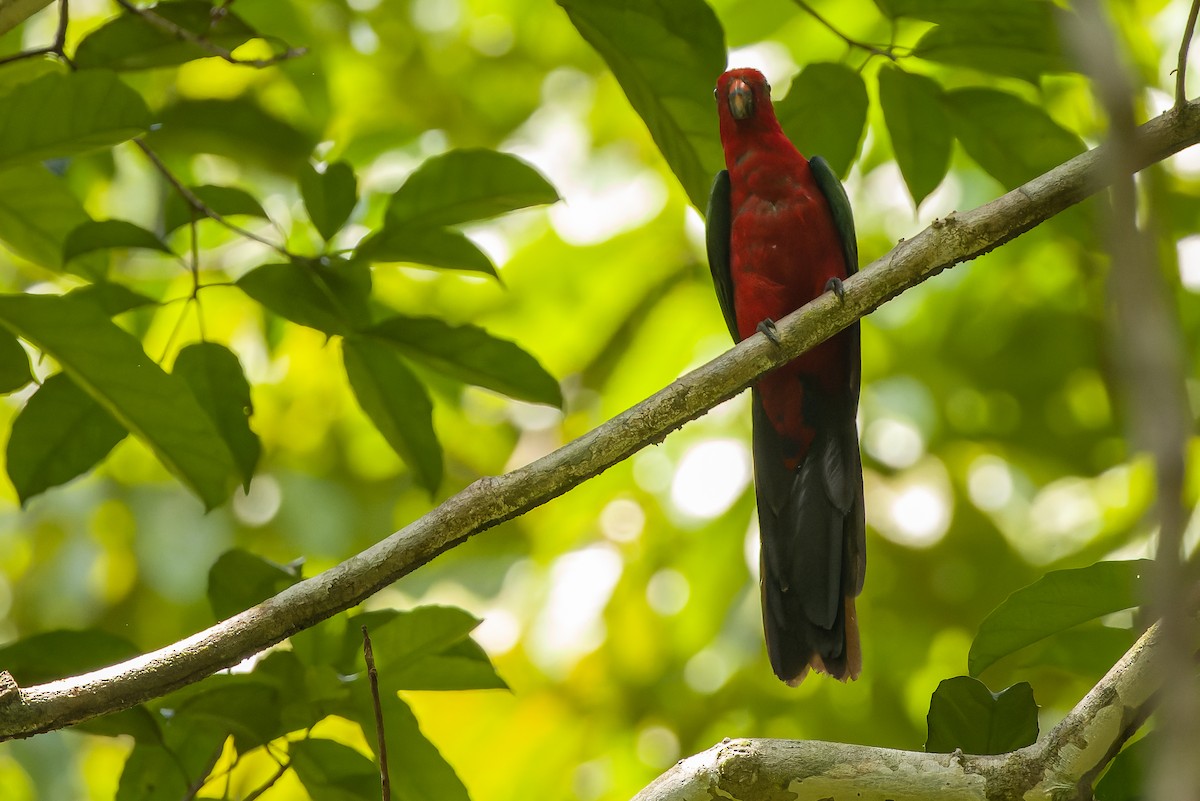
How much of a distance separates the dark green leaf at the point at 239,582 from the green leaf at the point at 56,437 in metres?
0.44

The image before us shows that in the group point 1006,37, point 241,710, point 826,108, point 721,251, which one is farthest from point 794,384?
point 241,710

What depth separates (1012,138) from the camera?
296 centimetres

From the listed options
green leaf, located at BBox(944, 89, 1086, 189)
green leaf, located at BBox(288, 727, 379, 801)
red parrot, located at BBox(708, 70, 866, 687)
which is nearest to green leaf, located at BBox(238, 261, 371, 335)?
green leaf, located at BBox(288, 727, 379, 801)

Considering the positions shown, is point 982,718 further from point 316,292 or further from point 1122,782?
point 316,292

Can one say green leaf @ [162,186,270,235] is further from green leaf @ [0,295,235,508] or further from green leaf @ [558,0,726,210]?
green leaf @ [558,0,726,210]

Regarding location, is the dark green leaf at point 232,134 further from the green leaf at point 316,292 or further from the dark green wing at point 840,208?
the dark green wing at point 840,208

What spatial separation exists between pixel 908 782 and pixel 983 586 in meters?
2.53

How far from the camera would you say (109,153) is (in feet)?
14.0

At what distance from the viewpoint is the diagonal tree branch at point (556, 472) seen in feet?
7.04

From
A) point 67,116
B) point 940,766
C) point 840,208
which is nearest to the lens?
point 940,766

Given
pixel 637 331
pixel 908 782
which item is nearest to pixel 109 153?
pixel 637 331

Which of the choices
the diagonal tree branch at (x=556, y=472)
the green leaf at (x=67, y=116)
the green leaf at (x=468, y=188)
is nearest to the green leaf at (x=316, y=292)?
the green leaf at (x=468, y=188)

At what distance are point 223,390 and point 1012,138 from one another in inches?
84.8

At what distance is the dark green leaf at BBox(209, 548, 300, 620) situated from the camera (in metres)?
2.84
